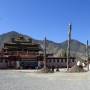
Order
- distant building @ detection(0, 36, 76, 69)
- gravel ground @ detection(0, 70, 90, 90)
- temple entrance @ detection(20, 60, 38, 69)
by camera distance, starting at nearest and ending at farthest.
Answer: gravel ground @ detection(0, 70, 90, 90), distant building @ detection(0, 36, 76, 69), temple entrance @ detection(20, 60, 38, 69)

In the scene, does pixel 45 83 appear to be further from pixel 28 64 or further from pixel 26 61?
pixel 26 61

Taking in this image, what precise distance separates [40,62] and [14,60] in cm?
724

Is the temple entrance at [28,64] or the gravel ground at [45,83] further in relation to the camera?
the temple entrance at [28,64]

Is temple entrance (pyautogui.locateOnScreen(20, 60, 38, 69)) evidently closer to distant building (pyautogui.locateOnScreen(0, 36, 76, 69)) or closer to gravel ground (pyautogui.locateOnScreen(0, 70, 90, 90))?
distant building (pyautogui.locateOnScreen(0, 36, 76, 69))

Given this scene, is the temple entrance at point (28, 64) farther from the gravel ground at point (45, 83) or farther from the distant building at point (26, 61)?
the gravel ground at point (45, 83)

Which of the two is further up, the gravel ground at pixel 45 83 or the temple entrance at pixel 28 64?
the temple entrance at pixel 28 64

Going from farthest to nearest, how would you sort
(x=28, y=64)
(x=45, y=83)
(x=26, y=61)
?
(x=26, y=61) → (x=28, y=64) → (x=45, y=83)

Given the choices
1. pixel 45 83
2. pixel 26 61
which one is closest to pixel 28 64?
pixel 26 61

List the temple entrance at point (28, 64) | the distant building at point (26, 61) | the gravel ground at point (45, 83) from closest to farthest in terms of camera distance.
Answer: the gravel ground at point (45, 83) → the distant building at point (26, 61) → the temple entrance at point (28, 64)

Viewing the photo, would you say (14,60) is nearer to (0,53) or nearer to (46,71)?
(0,53)

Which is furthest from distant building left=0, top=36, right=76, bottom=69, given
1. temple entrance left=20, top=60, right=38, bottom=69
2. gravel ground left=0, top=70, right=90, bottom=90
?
gravel ground left=0, top=70, right=90, bottom=90

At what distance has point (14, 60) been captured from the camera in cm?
9719

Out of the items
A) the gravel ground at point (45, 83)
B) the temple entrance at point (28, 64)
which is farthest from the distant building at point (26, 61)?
the gravel ground at point (45, 83)

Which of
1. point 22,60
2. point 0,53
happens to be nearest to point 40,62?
point 22,60
